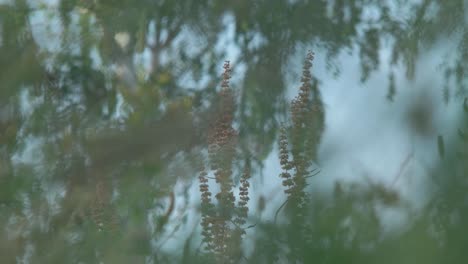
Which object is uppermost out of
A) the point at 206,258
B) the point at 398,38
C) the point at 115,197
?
the point at 398,38

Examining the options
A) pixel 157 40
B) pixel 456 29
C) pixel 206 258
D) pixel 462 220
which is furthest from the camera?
pixel 157 40

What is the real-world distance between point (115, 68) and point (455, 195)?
1.34 metres

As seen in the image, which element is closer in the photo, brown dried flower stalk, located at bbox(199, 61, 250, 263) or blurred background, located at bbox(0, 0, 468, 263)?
blurred background, located at bbox(0, 0, 468, 263)

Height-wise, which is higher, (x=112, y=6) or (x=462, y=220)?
(x=112, y=6)

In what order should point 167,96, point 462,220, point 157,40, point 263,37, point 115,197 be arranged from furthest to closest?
point 157,40
point 167,96
point 263,37
point 115,197
point 462,220

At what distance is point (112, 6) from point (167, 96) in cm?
30

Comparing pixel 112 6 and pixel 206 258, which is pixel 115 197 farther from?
pixel 112 6

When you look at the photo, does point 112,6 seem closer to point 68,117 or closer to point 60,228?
point 68,117

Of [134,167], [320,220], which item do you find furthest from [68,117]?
[320,220]

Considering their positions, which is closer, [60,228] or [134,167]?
[134,167]

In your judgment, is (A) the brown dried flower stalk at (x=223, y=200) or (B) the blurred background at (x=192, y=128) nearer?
(B) the blurred background at (x=192, y=128)

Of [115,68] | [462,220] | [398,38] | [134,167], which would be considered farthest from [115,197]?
[462,220]

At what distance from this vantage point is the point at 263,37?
1.44 m

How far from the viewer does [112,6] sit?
5.64 ft
